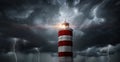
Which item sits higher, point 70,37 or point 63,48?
point 70,37

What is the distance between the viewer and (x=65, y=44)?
347 centimetres

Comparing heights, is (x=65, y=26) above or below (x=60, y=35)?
above

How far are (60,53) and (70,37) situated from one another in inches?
23.9

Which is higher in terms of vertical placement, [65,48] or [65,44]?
[65,44]

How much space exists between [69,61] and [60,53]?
1.24 feet

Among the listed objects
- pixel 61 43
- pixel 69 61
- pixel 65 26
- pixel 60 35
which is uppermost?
pixel 65 26

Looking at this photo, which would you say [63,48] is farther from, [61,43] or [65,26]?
[65,26]

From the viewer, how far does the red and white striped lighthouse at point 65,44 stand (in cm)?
346

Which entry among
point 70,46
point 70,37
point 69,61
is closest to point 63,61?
point 69,61

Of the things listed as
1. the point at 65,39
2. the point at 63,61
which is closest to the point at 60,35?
the point at 65,39

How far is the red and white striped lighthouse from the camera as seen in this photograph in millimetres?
3463

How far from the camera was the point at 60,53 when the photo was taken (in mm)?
3596

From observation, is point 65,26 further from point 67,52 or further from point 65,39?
point 67,52

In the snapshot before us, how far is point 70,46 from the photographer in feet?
11.7
